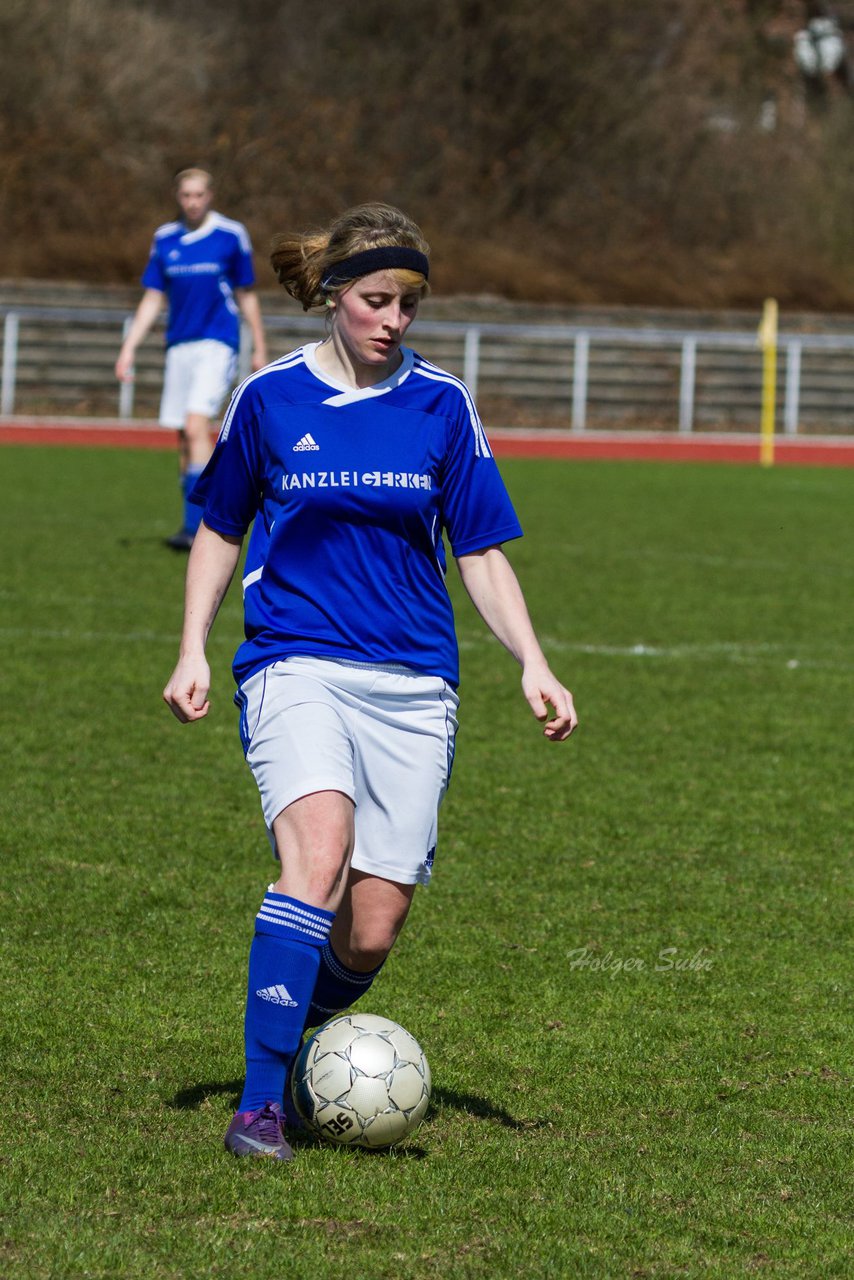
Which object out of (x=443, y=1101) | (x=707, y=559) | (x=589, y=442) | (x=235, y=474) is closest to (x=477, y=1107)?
(x=443, y=1101)

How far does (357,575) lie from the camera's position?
3.86 meters

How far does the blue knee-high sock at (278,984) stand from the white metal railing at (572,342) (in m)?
22.7

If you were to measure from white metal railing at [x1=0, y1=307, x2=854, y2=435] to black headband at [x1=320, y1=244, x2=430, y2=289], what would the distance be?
22.4 metres

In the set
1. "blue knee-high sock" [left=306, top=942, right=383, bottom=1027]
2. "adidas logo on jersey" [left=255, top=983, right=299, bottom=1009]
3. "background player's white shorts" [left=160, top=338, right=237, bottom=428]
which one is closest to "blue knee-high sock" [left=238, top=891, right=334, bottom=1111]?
"adidas logo on jersey" [left=255, top=983, right=299, bottom=1009]

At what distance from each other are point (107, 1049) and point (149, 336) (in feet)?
79.0

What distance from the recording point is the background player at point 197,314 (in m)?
12.3

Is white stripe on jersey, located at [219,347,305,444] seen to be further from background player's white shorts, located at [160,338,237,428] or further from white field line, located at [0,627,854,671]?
background player's white shorts, located at [160,338,237,428]

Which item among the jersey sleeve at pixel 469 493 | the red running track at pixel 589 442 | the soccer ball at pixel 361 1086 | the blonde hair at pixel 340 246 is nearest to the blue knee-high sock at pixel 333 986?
the soccer ball at pixel 361 1086

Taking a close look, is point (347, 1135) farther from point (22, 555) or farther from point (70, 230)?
point (70, 230)

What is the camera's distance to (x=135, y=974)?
4.79 metres

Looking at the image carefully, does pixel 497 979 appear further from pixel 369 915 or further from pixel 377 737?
pixel 377 737

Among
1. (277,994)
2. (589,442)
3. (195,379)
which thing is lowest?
(277,994)

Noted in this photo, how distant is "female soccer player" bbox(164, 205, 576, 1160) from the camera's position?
3779mm

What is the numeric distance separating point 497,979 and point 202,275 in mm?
8308
